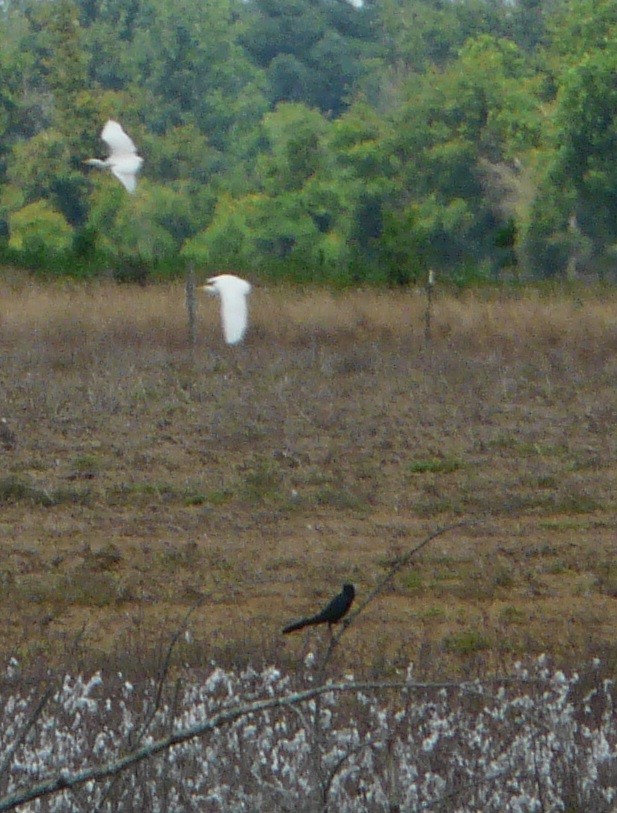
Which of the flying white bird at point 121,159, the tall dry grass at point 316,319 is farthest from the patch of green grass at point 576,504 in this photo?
the tall dry grass at point 316,319

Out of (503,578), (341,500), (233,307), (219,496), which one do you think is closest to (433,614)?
(503,578)

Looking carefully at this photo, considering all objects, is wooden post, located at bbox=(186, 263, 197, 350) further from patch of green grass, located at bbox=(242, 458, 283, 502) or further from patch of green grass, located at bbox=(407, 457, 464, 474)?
patch of green grass, located at bbox=(407, 457, 464, 474)

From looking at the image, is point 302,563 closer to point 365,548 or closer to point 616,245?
point 365,548

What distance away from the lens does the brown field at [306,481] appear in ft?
18.1

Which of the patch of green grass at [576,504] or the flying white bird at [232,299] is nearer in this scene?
the patch of green grass at [576,504]

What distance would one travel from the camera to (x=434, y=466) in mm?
8422

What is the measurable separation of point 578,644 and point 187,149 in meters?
33.5

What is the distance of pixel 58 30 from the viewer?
1225 inches

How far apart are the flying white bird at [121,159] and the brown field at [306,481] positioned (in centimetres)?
155

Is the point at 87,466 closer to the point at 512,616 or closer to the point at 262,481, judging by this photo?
the point at 262,481

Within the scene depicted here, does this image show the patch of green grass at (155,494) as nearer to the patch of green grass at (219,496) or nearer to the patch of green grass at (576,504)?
the patch of green grass at (219,496)

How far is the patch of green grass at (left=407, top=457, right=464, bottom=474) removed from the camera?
27.5 ft

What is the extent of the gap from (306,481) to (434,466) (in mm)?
817

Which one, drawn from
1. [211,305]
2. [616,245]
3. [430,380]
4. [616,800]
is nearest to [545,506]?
[430,380]
